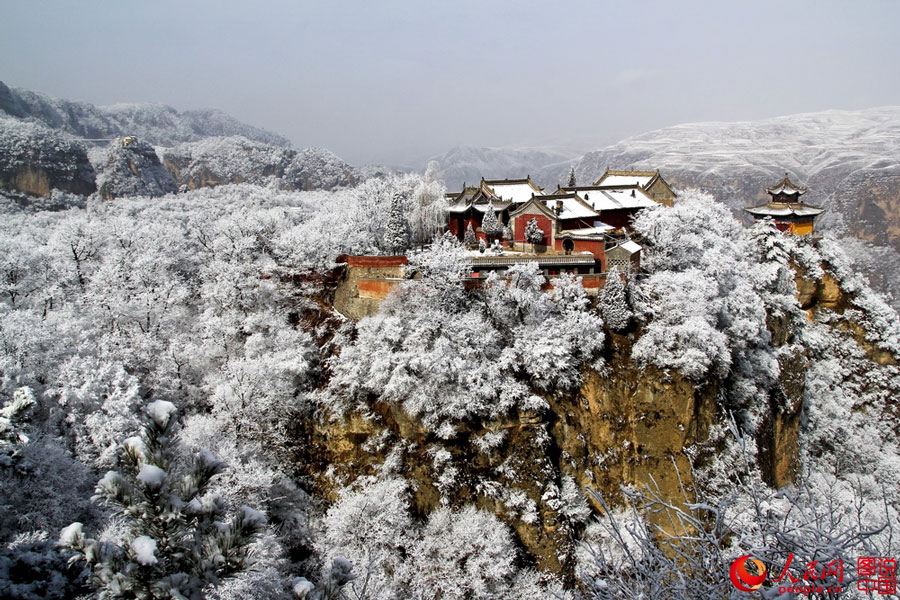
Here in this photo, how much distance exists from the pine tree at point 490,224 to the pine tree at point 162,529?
2799 centimetres

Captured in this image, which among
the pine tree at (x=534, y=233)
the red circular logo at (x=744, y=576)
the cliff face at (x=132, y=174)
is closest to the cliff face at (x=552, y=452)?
the pine tree at (x=534, y=233)

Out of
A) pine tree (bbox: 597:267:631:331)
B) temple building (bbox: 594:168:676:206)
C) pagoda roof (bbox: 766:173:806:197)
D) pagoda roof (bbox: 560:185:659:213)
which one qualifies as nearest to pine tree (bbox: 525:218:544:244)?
pagoda roof (bbox: 560:185:659:213)

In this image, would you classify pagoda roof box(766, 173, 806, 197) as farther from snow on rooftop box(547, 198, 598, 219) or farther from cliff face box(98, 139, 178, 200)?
cliff face box(98, 139, 178, 200)

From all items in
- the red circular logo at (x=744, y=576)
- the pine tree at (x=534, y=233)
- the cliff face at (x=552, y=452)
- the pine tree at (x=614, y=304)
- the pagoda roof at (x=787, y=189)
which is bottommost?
the cliff face at (x=552, y=452)

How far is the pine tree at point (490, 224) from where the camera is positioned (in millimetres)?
33125

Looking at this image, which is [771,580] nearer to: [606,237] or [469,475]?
[469,475]

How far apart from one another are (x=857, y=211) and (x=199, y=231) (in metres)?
102

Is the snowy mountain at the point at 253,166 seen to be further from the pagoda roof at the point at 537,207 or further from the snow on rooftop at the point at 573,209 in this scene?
the pagoda roof at the point at 537,207

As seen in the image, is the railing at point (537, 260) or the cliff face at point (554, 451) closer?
the cliff face at point (554, 451)

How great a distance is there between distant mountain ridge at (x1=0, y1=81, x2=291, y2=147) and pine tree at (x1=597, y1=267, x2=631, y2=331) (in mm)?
76514

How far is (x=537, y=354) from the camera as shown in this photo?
973 inches

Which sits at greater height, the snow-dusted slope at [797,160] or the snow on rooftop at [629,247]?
the snow-dusted slope at [797,160]

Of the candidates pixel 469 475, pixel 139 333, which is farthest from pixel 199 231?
pixel 469 475

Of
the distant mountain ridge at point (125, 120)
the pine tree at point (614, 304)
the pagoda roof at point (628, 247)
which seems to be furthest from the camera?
the distant mountain ridge at point (125, 120)
